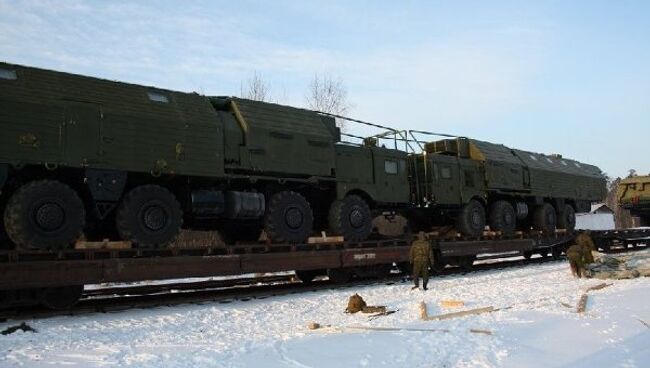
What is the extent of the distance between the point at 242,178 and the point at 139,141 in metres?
2.34

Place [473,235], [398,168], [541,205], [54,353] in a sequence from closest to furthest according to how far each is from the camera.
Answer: [54,353]
[398,168]
[473,235]
[541,205]

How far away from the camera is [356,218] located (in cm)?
1373

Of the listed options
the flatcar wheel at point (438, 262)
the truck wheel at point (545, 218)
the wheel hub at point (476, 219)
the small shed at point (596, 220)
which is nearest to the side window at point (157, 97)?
Result: the flatcar wheel at point (438, 262)

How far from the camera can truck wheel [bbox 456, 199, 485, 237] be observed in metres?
17.2

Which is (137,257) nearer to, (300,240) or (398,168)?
(300,240)

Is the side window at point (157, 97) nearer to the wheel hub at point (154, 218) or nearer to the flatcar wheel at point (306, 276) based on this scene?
the wheel hub at point (154, 218)

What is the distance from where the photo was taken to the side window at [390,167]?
15102 millimetres

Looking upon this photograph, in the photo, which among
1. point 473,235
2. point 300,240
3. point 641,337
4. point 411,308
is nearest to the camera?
point 641,337

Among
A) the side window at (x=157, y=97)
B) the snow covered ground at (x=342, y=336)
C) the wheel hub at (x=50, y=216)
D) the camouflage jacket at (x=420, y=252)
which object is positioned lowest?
the snow covered ground at (x=342, y=336)

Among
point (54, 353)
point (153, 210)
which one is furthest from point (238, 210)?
point (54, 353)

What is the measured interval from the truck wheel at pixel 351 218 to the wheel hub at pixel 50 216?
6.27 metres

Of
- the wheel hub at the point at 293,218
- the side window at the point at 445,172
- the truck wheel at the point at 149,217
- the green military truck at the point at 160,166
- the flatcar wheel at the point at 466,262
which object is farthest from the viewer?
the flatcar wheel at the point at 466,262

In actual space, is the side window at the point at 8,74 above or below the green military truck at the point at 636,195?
above

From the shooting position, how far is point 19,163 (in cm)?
881
